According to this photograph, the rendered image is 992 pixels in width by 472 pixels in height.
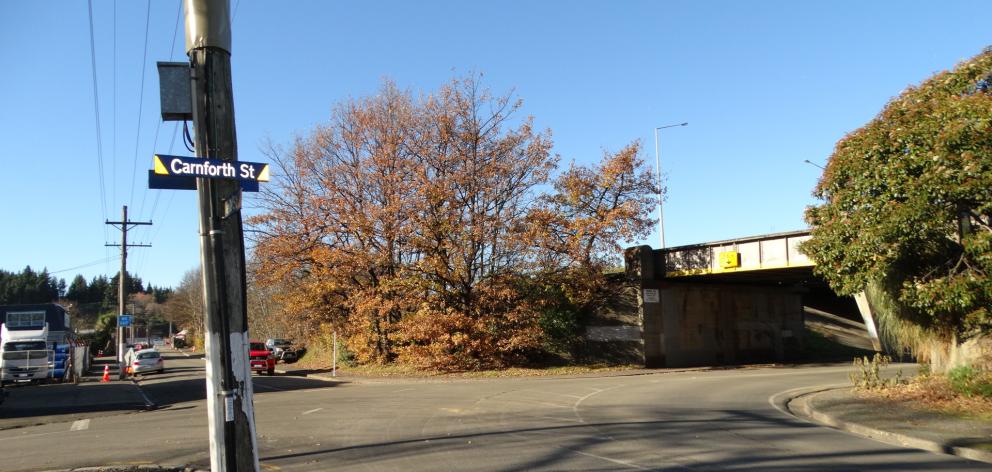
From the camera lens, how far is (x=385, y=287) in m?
32.2

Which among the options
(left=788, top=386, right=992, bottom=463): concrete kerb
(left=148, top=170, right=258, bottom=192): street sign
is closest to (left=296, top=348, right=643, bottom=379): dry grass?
(left=788, top=386, right=992, bottom=463): concrete kerb

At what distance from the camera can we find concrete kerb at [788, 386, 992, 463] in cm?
1009

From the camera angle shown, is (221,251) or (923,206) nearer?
(221,251)

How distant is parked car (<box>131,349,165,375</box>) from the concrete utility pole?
38.5 meters

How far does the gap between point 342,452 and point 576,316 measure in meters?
25.2

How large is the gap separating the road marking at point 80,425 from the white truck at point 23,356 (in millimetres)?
23076

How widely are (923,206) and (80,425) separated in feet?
61.9

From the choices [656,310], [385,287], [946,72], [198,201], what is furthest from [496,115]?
[198,201]

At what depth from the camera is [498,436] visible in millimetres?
11906

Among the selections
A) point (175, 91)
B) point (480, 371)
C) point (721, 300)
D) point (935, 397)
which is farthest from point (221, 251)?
point (721, 300)

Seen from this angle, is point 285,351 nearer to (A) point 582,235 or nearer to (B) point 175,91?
(A) point 582,235

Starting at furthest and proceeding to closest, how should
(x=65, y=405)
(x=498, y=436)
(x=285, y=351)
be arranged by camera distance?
(x=285, y=351) → (x=65, y=405) → (x=498, y=436)

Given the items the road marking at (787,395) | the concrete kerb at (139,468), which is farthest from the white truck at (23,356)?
the road marking at (787,395)

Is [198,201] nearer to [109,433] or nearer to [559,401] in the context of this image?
[109,433]
